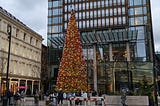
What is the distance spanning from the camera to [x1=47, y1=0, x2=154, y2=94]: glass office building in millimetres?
59969

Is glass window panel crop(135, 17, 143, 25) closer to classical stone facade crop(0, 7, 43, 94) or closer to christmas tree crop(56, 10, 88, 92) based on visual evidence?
classical stone facade crop(0, 7, 43, 94)

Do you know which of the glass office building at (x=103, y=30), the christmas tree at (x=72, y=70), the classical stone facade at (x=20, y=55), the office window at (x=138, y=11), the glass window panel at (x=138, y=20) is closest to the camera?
the christmas tree at (x=72, y=70)

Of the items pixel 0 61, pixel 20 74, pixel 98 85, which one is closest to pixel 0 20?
→ pixel 0 61

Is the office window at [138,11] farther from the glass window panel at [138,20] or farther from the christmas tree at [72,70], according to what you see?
the christmas tree at [72,70]

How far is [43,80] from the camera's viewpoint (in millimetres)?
75125

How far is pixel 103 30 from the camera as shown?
233ft

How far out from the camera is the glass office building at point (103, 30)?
59969 millimetres

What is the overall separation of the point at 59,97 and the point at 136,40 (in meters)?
41.8

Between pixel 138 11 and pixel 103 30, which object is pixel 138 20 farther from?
pixel 103 30

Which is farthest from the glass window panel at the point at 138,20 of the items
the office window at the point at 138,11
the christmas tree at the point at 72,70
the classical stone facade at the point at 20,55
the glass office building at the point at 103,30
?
the christmas tree at the point at 72,70

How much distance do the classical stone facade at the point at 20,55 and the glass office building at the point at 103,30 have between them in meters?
5.06

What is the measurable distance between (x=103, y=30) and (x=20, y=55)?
25710mm

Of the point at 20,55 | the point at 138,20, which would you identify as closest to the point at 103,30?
the point at 138,20

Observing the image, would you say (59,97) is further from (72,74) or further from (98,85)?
(98,85)
